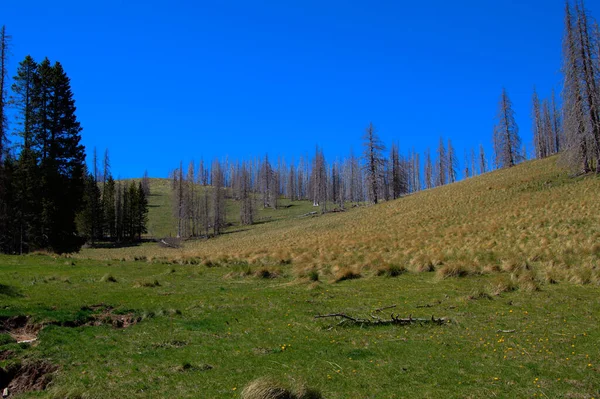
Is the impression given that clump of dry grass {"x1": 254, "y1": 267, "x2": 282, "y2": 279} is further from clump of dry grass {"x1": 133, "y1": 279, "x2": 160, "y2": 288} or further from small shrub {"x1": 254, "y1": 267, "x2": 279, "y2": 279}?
clump of dry grass {"x1": 133, "y1": 279, "x2": 160, "y2": 288}

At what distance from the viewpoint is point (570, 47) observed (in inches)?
1572

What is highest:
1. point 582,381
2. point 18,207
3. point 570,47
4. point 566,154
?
point 570,47

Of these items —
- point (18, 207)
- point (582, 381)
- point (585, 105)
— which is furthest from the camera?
point (585, 105)

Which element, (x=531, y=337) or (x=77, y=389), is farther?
(x=531, y=337)

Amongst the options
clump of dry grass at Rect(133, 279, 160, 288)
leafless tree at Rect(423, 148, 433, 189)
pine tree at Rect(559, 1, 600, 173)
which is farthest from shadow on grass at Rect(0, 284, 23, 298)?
leafless tree at Rect(423, 148, 433, 189)

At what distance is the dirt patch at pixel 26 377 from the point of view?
22.1ft

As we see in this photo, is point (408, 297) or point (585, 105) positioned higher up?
point (585, 105)

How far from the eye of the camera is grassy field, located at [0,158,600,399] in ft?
21.5

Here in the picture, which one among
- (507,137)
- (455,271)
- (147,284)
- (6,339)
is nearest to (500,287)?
(455,271)

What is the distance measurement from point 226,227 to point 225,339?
282ft

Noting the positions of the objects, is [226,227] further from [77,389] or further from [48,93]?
[77,389]

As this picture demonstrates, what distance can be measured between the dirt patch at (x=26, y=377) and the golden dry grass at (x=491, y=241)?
41.1 ft

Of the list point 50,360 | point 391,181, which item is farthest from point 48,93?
point 391,181

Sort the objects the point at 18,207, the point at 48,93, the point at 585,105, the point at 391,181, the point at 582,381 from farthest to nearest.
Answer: the point at 391,181 < the point at 585,105 < the point at 48,93 < the point at 18,207 < the point at 582,381
